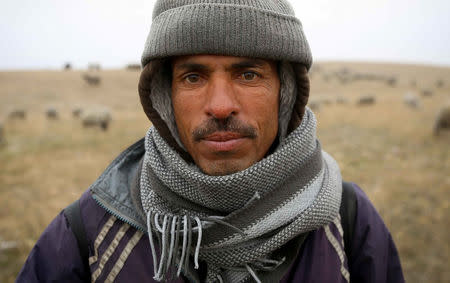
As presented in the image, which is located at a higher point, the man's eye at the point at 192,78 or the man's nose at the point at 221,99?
the man's eye at the point at 192,78

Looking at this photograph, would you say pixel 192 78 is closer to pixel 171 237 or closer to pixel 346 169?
pixel 171 237

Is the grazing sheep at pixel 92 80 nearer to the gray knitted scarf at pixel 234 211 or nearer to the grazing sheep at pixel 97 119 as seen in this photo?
the grazing sheep at pixel 97 119

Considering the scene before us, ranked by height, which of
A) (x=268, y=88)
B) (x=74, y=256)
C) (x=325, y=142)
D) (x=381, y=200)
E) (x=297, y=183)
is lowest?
(x=325, y=142)

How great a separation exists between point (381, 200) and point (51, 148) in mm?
9807

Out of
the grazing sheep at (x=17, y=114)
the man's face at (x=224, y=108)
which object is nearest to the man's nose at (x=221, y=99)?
the man's face at (x=224, y=108)

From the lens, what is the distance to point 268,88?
5.43 feet

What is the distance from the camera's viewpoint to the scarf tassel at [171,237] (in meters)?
1.39

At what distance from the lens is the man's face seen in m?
1.53

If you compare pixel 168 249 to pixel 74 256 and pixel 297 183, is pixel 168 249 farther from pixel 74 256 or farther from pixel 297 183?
pixel 297 183

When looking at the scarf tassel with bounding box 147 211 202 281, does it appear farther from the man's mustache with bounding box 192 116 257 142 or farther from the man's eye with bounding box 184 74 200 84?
the man's eye with bounding box 184 74 200 84

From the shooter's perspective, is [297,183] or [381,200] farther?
[381,200]

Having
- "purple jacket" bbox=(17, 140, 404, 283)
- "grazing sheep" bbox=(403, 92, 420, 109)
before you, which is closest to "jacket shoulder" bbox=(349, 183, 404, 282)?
"purple jacket" bbox=(17, 140, 404, 283)

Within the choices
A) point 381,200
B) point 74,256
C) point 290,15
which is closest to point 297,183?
point 290,15

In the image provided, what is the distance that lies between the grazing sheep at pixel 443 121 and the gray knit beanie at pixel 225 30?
10842 mm
